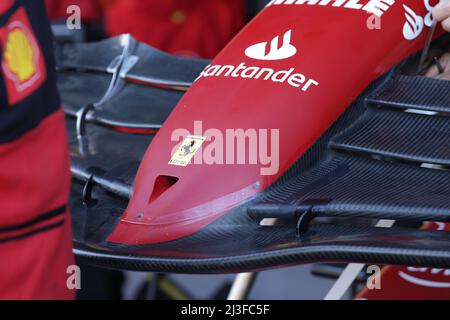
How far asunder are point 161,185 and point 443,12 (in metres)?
0.71

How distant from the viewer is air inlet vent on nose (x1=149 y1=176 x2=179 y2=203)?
1589 millimetres

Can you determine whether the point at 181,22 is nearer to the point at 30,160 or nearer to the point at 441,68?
the point at 441,68

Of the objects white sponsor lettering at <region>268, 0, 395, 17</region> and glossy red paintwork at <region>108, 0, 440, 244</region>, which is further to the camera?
white sponsor lettering at <region>268, 0, 395, 17</region>

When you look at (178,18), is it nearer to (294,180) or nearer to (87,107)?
(87,107)

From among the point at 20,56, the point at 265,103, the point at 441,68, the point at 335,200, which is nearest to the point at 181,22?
the point at 441,68

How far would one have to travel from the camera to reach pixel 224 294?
2.58 metres

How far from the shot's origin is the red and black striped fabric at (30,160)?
3.35ft

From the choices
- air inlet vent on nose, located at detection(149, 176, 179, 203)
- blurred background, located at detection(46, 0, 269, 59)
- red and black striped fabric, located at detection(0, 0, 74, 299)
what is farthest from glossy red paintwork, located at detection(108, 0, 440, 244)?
Result: blurred background, located at detection(46, 0, 269, 59)

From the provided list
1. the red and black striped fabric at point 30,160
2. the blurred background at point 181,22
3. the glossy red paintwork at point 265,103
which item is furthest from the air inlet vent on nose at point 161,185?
the blurred background at point 181,22

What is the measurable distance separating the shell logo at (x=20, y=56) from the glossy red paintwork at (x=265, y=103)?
1.81ft

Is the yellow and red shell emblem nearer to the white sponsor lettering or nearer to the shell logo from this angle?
the shell logo

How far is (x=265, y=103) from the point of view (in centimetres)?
165

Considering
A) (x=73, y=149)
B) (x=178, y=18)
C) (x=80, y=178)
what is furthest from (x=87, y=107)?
(x=178, y=18)

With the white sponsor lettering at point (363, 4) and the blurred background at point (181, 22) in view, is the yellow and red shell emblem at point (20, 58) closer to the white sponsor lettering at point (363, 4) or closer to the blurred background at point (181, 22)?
the white sponsor lettering at point (363, 4)
